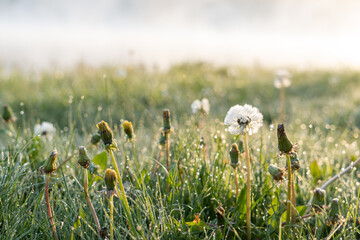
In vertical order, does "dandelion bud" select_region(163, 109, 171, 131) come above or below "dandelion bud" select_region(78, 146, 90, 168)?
above

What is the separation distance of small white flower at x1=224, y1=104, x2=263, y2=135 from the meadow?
138 millimetres

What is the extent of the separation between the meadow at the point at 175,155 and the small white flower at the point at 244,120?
0.14 meters

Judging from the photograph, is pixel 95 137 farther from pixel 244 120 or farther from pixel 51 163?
pixel 244 120

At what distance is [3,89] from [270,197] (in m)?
4.24

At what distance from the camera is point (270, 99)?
5.21m

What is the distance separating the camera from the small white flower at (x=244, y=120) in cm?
137

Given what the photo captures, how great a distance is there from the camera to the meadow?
152 cm

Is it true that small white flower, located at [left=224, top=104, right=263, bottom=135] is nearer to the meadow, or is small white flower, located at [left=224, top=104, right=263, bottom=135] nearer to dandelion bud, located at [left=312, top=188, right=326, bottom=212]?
the meadow

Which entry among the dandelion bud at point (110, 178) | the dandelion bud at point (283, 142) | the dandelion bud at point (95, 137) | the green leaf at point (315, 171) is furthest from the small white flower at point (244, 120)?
the green leaf at point (315, 171)

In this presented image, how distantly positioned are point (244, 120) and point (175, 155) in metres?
0.54

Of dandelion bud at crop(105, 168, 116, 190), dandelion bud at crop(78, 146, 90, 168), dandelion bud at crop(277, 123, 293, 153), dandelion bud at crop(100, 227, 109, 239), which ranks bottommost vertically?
dandelion bud at crop(100, 227, 109, 239)

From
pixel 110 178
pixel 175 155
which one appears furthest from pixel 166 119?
pixel 110 178

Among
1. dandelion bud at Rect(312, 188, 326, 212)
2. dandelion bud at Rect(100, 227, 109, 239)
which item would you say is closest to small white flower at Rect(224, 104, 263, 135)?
dandelion bud at Rect(312, 188, 326, 212)

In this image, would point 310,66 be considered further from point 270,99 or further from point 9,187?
point 9,187
